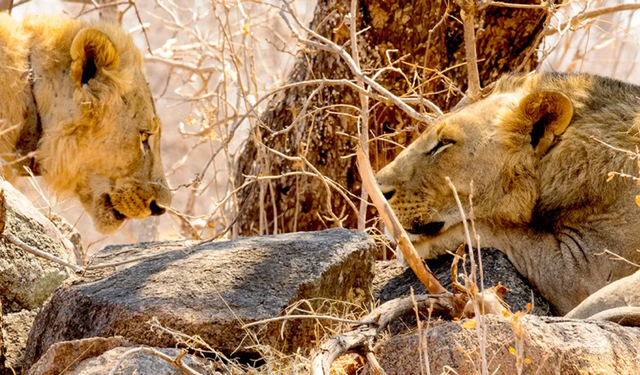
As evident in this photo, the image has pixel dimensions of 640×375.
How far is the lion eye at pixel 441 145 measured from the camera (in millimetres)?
3645

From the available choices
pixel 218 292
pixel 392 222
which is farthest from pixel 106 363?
pixel 392 222

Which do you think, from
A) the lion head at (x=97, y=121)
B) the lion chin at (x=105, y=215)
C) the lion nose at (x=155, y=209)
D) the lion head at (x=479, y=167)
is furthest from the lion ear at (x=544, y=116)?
the lion chin at (x=105, y=215)

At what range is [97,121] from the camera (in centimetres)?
489

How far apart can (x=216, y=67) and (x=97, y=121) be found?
249 cm

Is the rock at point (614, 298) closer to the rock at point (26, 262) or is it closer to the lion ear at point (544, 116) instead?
the lion ear at point (544, 116)

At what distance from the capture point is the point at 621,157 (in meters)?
3.36

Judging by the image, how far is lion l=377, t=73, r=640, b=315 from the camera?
11.1ft

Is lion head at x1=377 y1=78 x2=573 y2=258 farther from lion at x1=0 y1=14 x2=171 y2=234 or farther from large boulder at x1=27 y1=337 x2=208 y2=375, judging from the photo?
lion at x1=0 y1=14 x2=171 y2=234

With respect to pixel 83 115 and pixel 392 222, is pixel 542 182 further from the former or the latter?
pixel 83 115

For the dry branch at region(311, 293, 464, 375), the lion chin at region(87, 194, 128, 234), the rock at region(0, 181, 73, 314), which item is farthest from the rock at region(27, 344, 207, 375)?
the lion chin at region(87, 194, 128, 234)

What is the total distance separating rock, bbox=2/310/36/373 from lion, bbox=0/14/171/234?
1.01m

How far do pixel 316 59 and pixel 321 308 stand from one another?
8.96 feet

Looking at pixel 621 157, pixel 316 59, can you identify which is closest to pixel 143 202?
pixel 316 59

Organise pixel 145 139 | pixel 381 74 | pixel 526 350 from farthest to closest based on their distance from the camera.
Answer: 1. pixel 381 74
2. pixel 145 139
3. pixel 526 350
